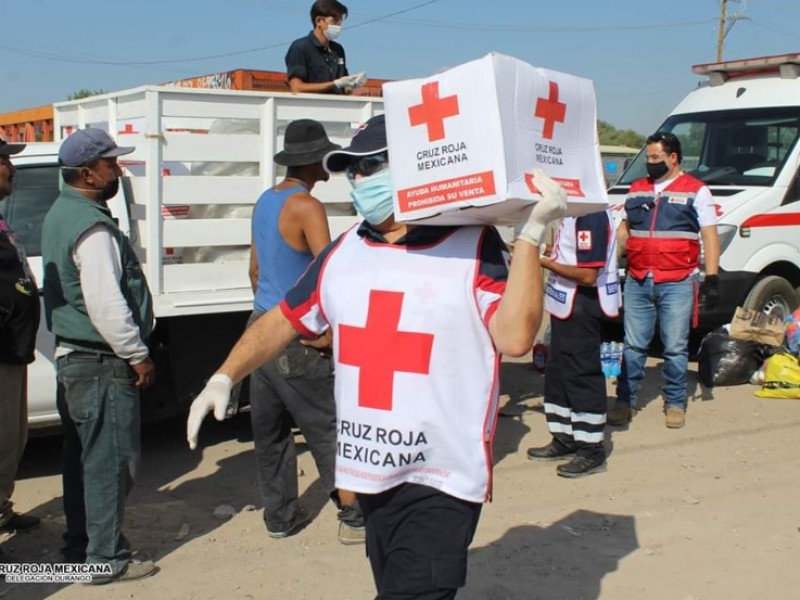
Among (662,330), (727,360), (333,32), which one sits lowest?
(727,360)

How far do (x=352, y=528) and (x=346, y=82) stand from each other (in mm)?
3079

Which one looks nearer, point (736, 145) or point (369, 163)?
point (369, 163)

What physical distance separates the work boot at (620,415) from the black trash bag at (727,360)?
1.46 metres

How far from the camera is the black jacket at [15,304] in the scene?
439cm

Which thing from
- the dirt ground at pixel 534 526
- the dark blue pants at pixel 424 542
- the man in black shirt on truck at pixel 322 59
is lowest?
the dirt ground at pixel 534 526

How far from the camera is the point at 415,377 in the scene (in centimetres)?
271

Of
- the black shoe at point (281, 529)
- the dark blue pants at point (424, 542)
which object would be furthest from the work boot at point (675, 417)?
the dark blue pants at point (424, 542)

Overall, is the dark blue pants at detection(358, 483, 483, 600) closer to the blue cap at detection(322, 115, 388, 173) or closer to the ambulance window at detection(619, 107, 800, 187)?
the blue cap at detection(322, 115, 388, 173)

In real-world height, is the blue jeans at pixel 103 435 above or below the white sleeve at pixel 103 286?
below

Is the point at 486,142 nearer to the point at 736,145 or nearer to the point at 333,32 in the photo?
the point at 333,32

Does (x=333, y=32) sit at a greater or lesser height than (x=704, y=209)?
greater

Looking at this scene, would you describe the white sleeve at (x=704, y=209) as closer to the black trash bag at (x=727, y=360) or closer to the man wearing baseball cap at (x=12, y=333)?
the black trash bag at (x=727, y=360)

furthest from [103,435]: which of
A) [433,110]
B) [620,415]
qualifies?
[620,415]

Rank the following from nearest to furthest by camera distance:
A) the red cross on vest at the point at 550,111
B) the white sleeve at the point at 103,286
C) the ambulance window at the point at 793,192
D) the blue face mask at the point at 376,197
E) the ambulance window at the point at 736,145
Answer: the red cross on vest at the point at 550,111 → the blue face mask at the point at 376,197 → the white sleeve at the point at 103,286 → the ambulance window at the point at 793,192 → the ambulance window at the point at 736,145
